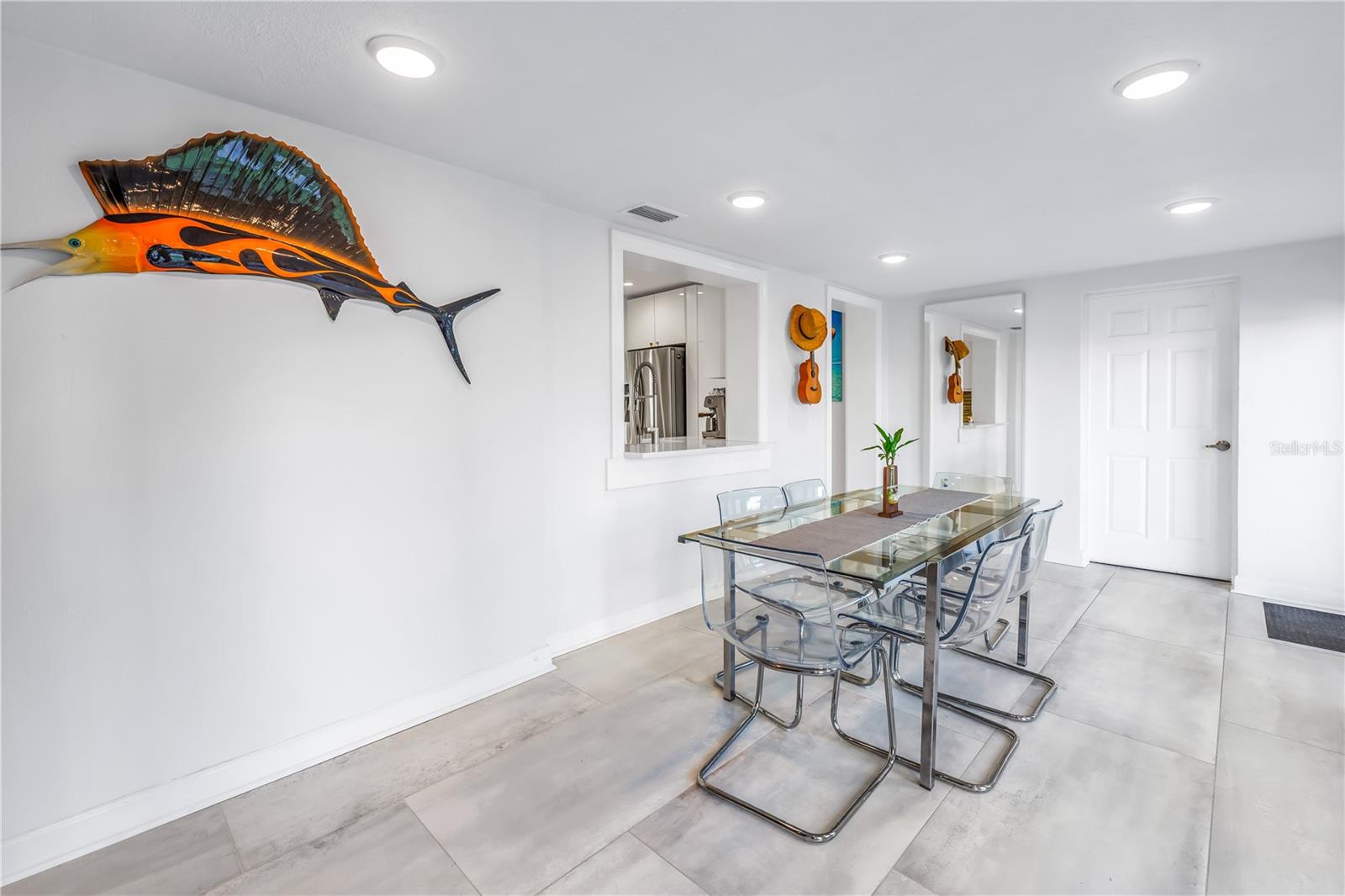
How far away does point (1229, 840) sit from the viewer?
1.80 meters

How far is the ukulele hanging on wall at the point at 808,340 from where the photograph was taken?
454 cm

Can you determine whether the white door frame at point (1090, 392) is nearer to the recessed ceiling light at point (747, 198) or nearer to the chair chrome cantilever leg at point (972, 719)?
the chair chrome cantilever leg at point (972, 719)

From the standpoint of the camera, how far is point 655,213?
3.15 metres

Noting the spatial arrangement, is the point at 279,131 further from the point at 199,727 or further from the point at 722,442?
the point at 722,442

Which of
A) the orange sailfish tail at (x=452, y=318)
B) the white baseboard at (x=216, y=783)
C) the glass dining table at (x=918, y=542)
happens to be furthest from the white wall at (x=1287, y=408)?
the white baseboard at (x=216, y=783)

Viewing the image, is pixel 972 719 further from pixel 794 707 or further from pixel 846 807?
pixel 846 807

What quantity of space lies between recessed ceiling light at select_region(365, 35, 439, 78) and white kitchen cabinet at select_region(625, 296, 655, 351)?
3.77 m

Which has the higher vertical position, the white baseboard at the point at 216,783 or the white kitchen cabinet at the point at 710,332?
the white kitchen cabinet at the point at 710,332

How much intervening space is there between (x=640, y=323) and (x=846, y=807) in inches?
179

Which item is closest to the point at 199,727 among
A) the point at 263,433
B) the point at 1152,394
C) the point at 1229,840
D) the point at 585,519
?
Answer: the point at 263,433

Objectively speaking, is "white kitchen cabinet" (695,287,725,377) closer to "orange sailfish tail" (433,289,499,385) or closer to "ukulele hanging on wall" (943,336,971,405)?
"ukulele hanging on wall" (943,336,971,405)

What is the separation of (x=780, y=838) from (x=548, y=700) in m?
1.21

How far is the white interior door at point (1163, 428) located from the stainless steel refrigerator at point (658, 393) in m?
3.19

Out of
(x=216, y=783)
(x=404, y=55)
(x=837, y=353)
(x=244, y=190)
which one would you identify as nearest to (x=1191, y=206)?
(x=837, y=353)
